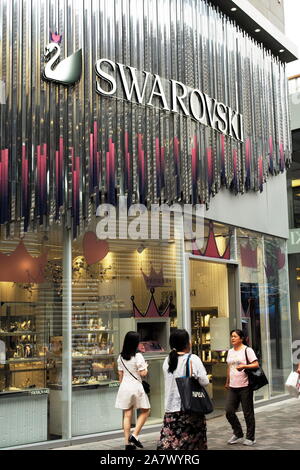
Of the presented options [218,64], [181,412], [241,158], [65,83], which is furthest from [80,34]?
[181,412]

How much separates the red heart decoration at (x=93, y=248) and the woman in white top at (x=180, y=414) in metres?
3.27

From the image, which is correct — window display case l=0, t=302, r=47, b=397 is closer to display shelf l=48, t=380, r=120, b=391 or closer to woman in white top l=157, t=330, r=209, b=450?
display shelf l=48, t=380, r=120, b=391

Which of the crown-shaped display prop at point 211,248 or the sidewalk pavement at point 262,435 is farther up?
the crown-shaped display prop at point 211,248

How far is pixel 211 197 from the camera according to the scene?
11.3m

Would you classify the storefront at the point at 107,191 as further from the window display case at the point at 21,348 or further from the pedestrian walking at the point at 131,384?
the pedestrian walking at the point at 131,384

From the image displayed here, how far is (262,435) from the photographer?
8906mm

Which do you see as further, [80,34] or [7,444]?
[80,34]

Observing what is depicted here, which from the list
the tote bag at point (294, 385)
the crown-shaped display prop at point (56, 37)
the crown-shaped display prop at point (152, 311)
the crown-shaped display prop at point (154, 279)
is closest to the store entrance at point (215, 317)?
the crown-shaped display prop at point (152, 311)

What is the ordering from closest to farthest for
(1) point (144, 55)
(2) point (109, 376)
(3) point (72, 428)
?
(3) point (72, 428), (2) point (109, 376), (1) point (144, 55)

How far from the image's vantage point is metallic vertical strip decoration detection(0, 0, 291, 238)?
8.05m

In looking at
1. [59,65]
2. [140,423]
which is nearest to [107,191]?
[59,65]

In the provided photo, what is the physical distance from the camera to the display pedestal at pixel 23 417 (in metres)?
7.81
